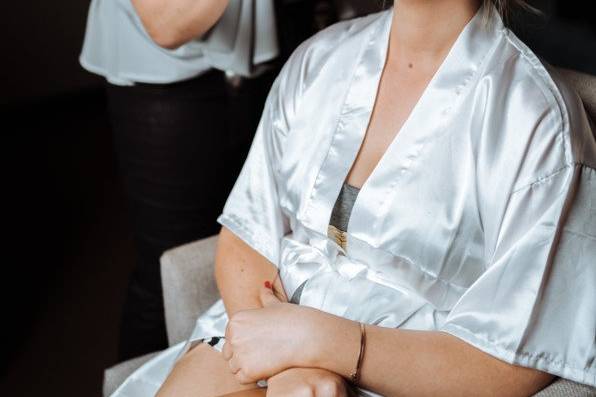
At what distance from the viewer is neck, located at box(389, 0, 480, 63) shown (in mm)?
1061

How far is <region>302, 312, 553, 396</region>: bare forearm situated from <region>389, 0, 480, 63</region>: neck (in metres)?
0.41

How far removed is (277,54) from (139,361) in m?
0.68

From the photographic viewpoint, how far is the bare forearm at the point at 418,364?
960mm

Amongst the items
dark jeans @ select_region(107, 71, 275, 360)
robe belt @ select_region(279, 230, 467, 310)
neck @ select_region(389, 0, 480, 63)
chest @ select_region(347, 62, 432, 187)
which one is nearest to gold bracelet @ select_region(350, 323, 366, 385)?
robe belt @ select_region(279, 230, 467, 310)

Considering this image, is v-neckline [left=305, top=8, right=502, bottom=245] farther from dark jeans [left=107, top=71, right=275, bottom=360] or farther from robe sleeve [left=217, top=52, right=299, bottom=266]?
dark jeans [left=107, top=71, right=275, bottom=360]

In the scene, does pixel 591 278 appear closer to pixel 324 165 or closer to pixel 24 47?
pixel 324 165

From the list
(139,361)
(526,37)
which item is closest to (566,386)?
(526,37)

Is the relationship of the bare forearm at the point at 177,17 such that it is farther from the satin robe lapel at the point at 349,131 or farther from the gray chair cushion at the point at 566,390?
the gray chair cushion at the point at 566,390

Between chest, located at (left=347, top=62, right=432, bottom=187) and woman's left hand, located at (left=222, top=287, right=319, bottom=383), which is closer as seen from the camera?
woman's left hand, located at (left=222, top=287, right=319, bottom=383)

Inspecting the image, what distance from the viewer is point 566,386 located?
0.96 m

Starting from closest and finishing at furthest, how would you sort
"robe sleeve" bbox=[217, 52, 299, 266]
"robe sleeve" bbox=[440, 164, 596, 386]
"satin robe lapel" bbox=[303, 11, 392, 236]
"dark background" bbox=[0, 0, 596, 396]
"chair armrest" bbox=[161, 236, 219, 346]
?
"robe sleeve" bbox=[440, 164, 596, 386]
"satin robe lapel" bbox=[303, 11, 392, 236]
"robe sleeve" bbox=[217, 52, 299, 266]
"chair armrest" bbox=[161, 236, 219, 346]
"dark background" bbox=[0, 0, 596, 396]

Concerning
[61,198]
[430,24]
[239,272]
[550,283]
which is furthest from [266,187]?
[61,198]

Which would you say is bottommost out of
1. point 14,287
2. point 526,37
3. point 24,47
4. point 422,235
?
point 14,287

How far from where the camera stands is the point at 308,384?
96 cm
